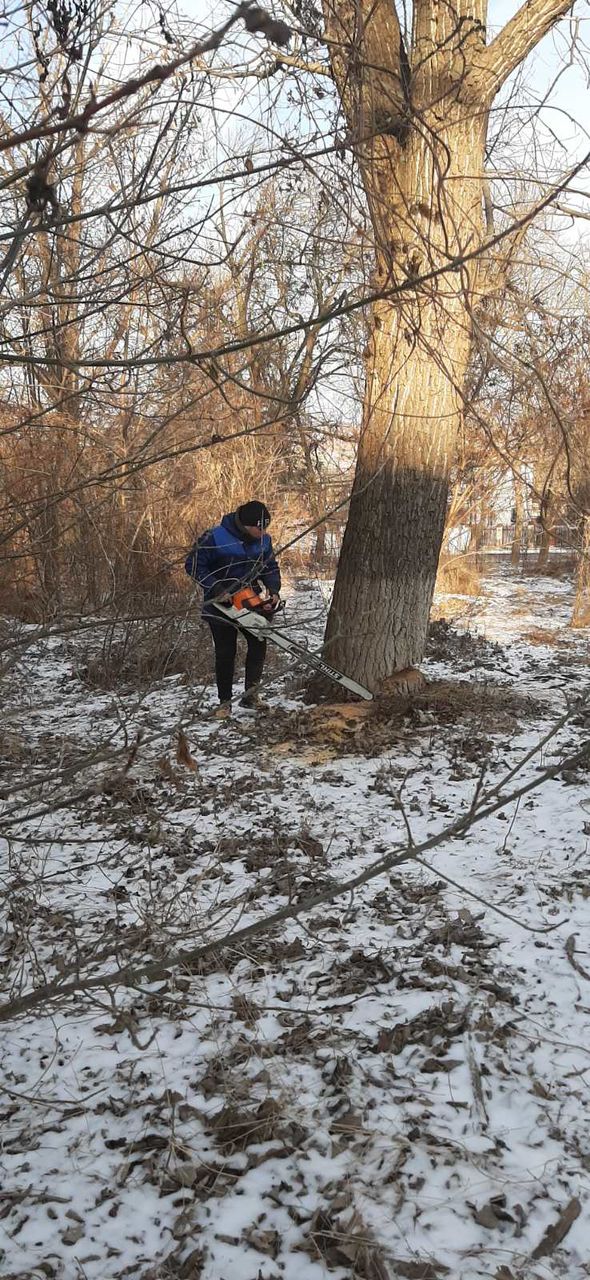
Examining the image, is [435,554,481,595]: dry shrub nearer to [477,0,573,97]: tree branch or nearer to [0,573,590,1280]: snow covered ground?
[477,0,573,97]: tree branch

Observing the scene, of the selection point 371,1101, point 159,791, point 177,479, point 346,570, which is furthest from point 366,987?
point 177,479

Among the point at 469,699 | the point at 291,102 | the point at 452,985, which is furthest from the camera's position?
the point at 469,699

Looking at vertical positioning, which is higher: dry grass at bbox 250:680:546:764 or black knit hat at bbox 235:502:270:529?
black knit hat at bbox 235:502:270:529

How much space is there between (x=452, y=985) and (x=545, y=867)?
37.9 inches

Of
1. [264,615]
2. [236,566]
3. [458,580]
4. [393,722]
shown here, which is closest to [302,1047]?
[393,722]

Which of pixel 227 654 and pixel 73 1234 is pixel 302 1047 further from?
pixel 227 654

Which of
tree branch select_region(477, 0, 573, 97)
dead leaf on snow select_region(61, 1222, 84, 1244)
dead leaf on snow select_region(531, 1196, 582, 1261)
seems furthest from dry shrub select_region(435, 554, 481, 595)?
dead leaf on snow select_region(61, 1222, 84, 1244)

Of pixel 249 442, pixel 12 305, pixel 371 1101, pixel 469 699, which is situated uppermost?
pixel 249 442

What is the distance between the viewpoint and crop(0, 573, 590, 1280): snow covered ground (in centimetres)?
188

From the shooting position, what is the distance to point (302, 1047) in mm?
2490

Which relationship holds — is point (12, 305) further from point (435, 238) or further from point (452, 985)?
point (435, 238)

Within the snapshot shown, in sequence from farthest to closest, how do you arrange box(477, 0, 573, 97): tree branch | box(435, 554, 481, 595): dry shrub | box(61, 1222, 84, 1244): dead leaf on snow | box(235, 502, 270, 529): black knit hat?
box(435, 554, 481, 595): dry shrub < box(235, 502, 270, 529): black knit hat < box(477, 0, 573, 97): tree branch < box(61, 1222, 84, 1244): dead leaf on snow

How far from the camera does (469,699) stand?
18.7 feet

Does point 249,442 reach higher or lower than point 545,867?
higher
